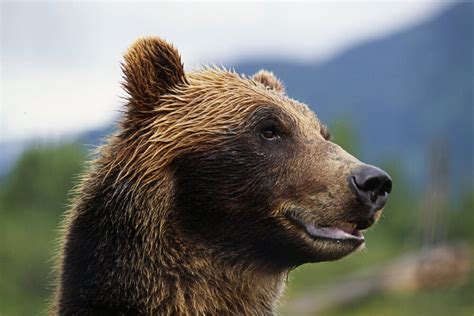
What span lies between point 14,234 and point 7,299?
1.83 metres

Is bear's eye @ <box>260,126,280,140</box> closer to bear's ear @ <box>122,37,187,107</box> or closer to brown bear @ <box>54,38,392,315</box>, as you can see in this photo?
brown bear @ <box>54,38,392,315</box>

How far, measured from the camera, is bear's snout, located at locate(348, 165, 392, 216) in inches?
202

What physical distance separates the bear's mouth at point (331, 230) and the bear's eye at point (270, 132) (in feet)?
1.95

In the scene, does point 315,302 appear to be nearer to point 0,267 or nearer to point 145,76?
point 0,267

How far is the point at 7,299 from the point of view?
67.7 ft

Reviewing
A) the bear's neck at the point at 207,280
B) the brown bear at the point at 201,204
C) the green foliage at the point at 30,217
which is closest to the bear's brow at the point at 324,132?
the brown bear at the point at 201,204

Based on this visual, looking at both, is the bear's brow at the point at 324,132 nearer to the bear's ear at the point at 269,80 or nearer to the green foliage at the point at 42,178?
the bear's ear at the point at 269,80

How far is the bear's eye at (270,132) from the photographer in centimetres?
564

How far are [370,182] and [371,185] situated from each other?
2 centimetres

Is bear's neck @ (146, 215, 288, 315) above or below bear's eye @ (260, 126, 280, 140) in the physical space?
below

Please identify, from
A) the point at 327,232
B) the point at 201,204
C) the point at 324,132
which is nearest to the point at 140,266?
the point at 201,204

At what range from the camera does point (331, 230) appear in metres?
5.33

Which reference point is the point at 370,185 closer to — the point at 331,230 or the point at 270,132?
the point at 331,230

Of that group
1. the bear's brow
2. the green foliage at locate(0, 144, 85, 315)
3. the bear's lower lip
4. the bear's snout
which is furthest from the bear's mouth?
the green foliage at locate(0, 144, 85, 315)
